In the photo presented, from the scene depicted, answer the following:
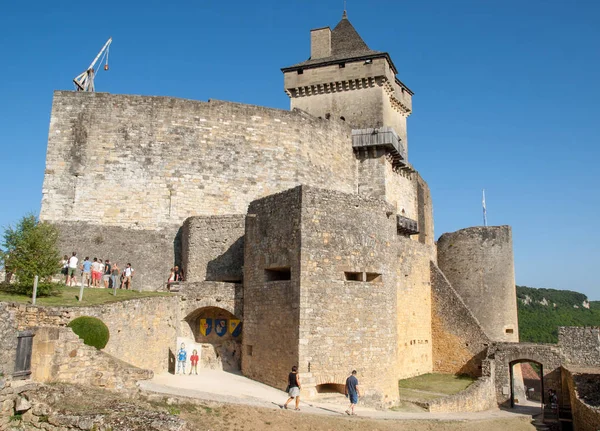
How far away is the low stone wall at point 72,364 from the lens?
37.1 feet

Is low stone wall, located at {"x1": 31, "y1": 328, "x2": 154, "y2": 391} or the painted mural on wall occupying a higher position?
the painted mural on wall

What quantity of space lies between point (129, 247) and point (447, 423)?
504 inches

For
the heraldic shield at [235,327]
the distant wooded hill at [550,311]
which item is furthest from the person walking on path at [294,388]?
the distant wooded hill at [550,311]

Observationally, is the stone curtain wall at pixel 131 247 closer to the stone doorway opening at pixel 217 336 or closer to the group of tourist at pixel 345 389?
the stone doorway opening at pixel 217 336

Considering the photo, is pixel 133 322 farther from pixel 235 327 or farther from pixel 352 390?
pixel 352 390

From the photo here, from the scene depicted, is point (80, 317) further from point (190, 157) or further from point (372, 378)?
point (190, 157)

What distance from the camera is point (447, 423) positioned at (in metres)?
15.0

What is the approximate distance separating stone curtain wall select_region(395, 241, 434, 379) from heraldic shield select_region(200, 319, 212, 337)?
728 cm

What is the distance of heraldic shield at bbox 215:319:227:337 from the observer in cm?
1782

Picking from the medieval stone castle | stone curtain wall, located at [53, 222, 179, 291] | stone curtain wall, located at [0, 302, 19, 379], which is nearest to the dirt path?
the medieval stone castle

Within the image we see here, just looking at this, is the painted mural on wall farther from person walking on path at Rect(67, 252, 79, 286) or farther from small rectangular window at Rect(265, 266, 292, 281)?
person walking on path at Rect(67, 252, 79, 286)

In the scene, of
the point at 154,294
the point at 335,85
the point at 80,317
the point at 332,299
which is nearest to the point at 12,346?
the point at 80,317

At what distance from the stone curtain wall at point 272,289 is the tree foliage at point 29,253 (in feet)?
18.1

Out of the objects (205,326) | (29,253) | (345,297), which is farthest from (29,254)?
(345,297)
